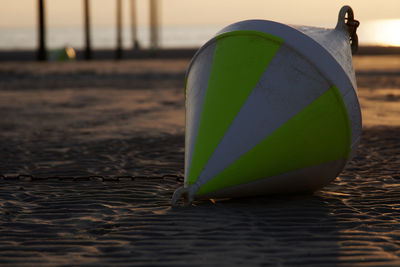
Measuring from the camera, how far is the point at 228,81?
15.4 feet

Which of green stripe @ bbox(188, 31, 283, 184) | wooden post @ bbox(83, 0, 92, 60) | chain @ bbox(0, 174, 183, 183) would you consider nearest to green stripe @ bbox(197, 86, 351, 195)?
green stripe @ bbox(188, 31, 283, 184)

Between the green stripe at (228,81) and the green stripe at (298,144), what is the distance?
220 mm

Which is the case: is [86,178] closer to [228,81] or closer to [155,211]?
[155,211]

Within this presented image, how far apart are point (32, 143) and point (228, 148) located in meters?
3.76

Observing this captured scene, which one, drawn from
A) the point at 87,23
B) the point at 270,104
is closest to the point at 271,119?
the point at 270,104

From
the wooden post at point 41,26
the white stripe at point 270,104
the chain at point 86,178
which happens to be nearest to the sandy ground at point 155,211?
the chain at point 86,178

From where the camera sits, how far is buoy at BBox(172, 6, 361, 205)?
14.7 feet

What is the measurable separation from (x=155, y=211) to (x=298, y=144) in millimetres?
1037

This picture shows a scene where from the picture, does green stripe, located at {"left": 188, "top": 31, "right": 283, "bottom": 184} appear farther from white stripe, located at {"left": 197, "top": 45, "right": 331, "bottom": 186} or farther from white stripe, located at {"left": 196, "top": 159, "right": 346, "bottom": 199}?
white stripe, located at {"left": 196, "top": 159, "right": 346, "bottom": 199}

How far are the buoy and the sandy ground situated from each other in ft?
0.69

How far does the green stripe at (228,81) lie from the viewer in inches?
178

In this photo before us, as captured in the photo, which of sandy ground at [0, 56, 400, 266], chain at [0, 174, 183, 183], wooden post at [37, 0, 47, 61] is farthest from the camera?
wooden post at [37, 0, 47, 61]

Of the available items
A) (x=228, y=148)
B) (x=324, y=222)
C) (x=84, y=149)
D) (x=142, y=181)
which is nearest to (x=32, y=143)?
(x=84, y=149)

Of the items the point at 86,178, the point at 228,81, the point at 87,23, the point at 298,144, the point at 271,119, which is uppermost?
the point at 228,81
